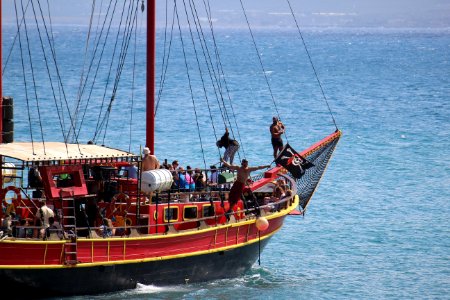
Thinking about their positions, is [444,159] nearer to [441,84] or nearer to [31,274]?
[31,274]

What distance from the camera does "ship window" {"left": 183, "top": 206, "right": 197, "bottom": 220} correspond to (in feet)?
116

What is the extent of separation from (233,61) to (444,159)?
371 ft

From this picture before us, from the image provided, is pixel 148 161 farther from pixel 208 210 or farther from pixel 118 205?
pixel 208 210

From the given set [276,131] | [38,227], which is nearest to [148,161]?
[38,227]

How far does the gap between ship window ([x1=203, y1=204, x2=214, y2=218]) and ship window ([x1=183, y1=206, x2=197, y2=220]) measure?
318mm

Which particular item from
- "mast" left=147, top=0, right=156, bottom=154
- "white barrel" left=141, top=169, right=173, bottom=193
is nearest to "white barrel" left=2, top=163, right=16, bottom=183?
"white barrel" left=141, top=169, right=173, bottom=193

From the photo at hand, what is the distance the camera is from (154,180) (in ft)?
111

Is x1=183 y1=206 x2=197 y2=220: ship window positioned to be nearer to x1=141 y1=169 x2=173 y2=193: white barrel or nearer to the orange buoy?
x1=141 y1=169 x2=173 y2=193: white barrel

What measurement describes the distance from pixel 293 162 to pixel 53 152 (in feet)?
29.4

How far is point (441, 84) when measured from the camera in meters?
129

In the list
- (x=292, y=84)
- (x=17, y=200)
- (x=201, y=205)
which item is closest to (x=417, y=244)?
(x=201, y=205)


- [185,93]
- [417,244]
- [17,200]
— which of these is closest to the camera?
[17,200]

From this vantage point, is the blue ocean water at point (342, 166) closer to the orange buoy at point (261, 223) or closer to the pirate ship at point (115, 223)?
the pirate ship at point (115, 223)

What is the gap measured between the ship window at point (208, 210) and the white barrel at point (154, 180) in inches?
75.1
